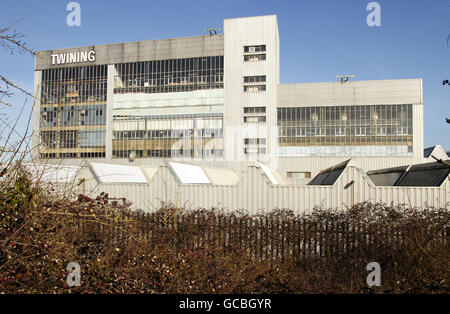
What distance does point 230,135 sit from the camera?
146 feet

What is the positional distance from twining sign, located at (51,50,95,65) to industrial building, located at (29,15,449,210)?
147 millimetres

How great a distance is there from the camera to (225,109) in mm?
44812

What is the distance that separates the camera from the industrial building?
42.9 metres

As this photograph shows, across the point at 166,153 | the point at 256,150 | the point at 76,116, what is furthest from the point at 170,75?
the point at 256,150

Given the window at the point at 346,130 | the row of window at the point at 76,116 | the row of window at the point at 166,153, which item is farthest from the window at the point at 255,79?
the row of window at the point at 76,116

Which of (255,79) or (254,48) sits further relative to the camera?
(254,48)

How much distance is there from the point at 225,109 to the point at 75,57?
24.0m

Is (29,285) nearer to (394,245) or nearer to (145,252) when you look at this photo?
(145,252)

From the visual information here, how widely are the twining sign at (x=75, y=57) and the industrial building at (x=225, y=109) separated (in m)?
0.15

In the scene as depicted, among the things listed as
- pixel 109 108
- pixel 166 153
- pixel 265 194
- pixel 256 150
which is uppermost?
pixel 109 108

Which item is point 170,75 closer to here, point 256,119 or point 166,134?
point 166,134
